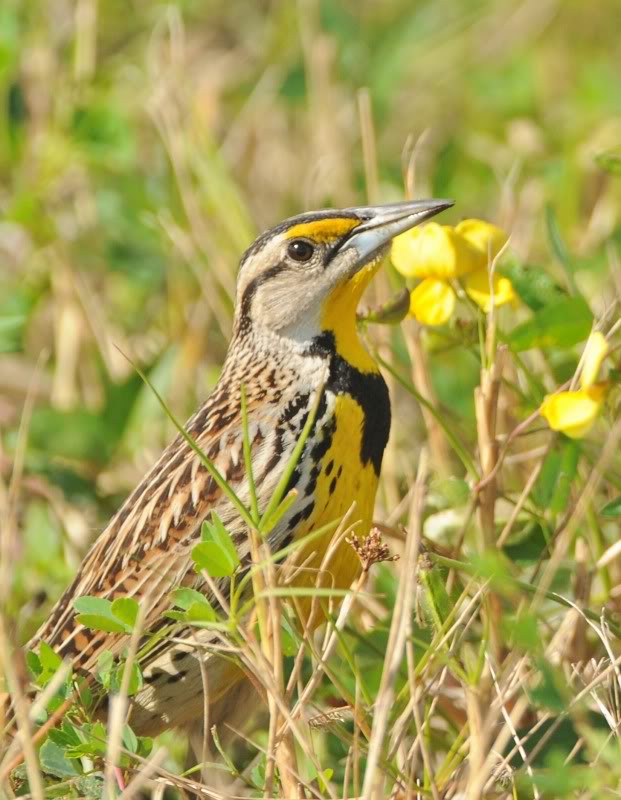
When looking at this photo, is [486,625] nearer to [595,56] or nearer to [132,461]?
[132,461]

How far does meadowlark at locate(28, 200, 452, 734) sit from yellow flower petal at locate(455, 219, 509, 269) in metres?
0.07

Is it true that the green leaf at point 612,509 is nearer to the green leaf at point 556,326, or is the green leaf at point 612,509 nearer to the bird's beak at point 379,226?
the green leaf at point 556,326

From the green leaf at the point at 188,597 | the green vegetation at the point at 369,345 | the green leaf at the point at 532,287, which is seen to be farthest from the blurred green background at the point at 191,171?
the green leaf at the point at 188,597

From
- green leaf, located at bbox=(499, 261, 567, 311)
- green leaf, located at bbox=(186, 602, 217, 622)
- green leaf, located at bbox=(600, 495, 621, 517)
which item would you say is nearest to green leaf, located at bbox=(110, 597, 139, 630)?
green leaf, located at bbox=(186, 602, 217, 622)

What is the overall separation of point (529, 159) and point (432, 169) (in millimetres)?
359

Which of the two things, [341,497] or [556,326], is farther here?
[556,326]

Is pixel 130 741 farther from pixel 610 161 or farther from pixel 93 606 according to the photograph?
pixel 610 161

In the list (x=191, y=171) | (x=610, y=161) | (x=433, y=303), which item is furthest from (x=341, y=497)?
(x=191, y=171)

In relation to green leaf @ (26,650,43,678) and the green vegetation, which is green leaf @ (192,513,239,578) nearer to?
the green vegetation

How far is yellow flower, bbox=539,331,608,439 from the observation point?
228 centimetres

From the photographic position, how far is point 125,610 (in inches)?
88.4

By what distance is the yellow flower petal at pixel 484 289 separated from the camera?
2.50 meters

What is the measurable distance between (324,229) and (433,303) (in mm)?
357

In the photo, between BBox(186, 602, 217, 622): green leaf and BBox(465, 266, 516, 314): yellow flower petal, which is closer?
BBox(186, 602, 217, 622): green leaf
